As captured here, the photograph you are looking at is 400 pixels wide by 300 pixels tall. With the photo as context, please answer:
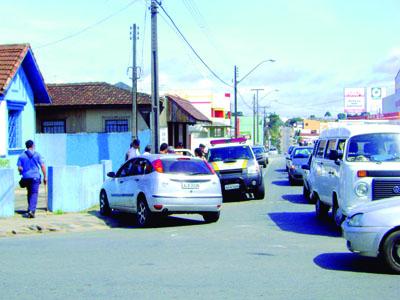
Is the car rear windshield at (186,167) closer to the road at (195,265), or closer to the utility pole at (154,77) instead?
the road at (195,265)

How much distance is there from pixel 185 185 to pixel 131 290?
248 inches

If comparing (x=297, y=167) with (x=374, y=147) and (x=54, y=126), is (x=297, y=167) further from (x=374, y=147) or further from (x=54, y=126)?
(x=54, y=126)

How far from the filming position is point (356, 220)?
8.64 m

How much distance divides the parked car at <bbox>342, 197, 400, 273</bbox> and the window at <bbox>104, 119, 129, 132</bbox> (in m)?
26.2

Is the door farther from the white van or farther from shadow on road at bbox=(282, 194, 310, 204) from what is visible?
shadow on road at bbox=(282, 194, 310, 204)

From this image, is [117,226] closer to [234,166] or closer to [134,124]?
[234,166]

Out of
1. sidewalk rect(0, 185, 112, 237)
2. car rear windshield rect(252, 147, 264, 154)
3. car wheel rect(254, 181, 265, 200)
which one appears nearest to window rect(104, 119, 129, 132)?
car rear windshield rect(252, 147, 264, 154)

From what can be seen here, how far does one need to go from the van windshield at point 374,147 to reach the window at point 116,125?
74.9 feet

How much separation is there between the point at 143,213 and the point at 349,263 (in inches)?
229

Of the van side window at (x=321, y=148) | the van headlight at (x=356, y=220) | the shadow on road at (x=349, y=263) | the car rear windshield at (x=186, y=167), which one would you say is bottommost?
the shadow on road at (x=349, y=263)

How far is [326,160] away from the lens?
1387 cm

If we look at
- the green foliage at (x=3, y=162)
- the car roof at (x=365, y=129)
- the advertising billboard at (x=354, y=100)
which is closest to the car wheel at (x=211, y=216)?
the car roof at (x=365, y=129)

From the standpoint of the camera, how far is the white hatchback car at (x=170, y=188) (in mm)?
13422

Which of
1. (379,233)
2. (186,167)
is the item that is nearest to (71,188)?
(186,167)
